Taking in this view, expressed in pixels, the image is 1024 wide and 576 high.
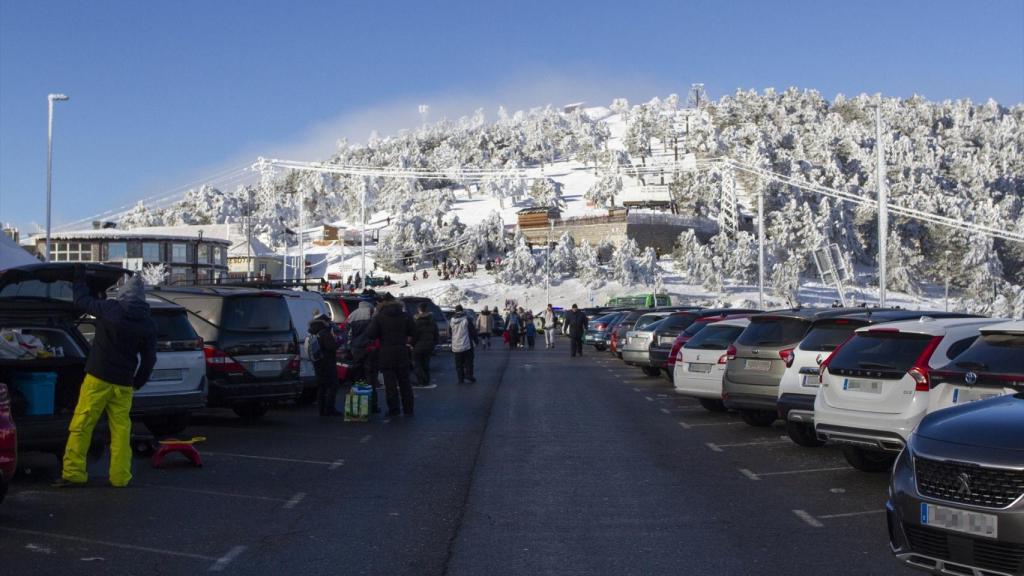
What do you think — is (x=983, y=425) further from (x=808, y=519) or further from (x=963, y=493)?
(x=808, y=519)

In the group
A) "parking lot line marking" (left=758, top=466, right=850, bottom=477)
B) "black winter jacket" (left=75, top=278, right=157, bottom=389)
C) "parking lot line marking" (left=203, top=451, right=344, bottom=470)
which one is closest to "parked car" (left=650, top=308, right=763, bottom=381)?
"parking lot line marking" (left=758, top=466, right=850, bottom=477)

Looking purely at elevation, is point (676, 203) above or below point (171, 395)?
above

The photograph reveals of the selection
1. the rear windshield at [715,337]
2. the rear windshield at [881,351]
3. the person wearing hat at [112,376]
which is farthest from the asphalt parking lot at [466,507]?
the rear windshield at [715,337]

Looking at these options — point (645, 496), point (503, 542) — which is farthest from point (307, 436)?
point (503, 542)

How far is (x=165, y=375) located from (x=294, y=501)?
4076 millimetres

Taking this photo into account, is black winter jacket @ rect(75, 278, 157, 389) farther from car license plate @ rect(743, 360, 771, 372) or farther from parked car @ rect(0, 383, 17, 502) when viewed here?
car license plate @ rect(743, 360, 771, 372)

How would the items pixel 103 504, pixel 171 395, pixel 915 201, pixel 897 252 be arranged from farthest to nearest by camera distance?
pixel 915 201 → pixel 897 252 → pixel 171 395 → pixel 103 504

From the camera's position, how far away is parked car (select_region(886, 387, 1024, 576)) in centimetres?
537

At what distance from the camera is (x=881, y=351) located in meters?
10.3

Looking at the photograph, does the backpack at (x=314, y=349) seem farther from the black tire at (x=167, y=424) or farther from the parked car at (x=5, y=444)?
the parked car at (x=5, y=444)

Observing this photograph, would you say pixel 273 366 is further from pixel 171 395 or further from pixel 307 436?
pixel 171 395

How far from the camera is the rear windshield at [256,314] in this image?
49.9ft

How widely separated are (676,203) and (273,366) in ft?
416

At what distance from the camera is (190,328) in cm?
1299
